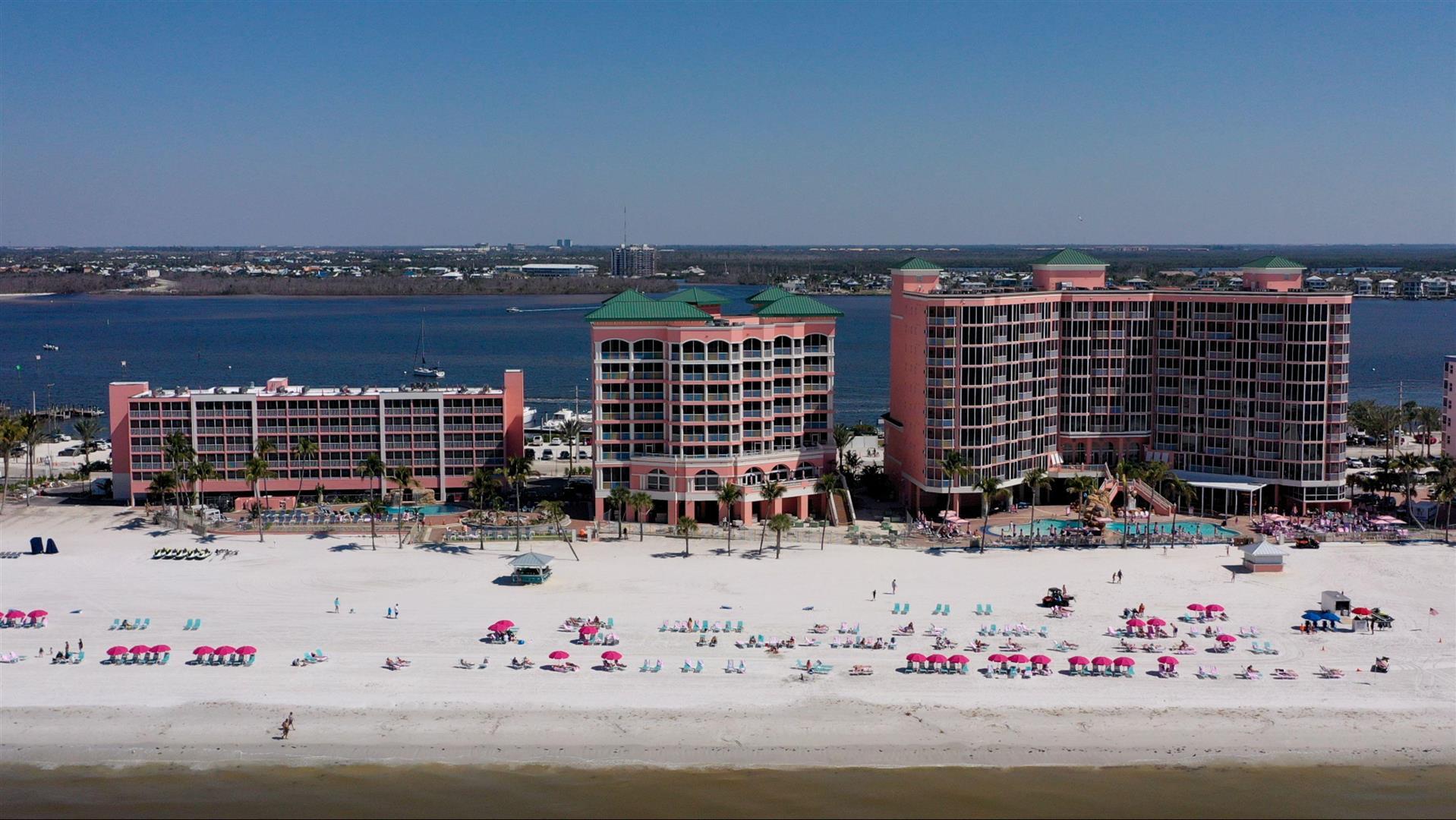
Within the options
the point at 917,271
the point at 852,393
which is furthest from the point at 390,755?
the point at 852,393

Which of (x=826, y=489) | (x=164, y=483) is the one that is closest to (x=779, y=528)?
(x=826, y=489)

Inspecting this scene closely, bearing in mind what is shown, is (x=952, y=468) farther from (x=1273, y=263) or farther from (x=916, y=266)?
(x=1273, y=263)

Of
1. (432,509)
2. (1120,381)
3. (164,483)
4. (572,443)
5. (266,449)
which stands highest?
(1120,381)

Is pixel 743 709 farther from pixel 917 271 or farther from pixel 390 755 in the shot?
pixel 917 271

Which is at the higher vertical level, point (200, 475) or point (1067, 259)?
point (1067, 259)

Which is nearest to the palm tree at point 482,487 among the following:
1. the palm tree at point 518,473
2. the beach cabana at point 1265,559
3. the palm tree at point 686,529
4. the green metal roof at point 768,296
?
the palm tree at point 518,473
